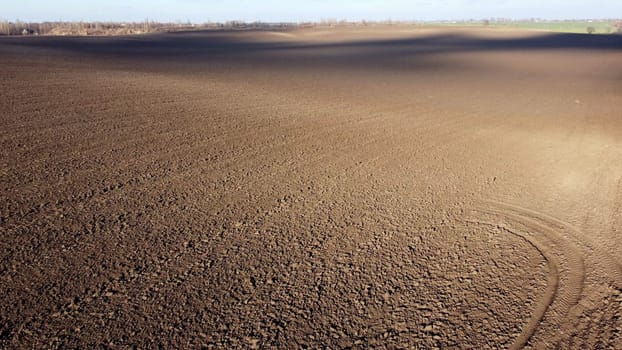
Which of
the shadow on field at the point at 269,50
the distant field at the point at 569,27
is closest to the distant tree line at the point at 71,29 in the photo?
the shadow on field at the point at 269,50

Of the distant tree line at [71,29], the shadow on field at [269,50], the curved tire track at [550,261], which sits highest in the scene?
the distant tree line at [71,29]

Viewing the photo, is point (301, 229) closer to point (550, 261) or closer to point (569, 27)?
point (550, 261)

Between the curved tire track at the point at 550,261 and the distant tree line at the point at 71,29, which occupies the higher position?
the distant tree line at the point at 71,29

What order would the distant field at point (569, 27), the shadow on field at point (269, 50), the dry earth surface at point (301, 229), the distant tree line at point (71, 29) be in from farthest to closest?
1. the distant field at point (569, 27)
2. the distant tree line at point (71, 29)
3. the shadow on field at point (269, 50)
4. the dry earth surface at point (301, 229)

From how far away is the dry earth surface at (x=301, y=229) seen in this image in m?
3.23

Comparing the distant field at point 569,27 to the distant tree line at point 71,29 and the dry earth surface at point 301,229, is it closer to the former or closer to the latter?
the distant tree line at point 71,29

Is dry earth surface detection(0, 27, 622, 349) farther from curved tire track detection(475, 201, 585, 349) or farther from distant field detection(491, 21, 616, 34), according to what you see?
distant field detection(491, 21, 616, 34)

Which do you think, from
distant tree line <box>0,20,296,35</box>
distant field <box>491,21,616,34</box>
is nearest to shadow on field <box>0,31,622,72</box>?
distant tree line <box>0,20,296,35</box>

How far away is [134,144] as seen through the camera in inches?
286

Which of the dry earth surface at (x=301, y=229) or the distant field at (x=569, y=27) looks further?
the distant field at (x=569, y=27)

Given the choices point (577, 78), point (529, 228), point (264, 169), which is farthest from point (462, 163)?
point (577, 78)

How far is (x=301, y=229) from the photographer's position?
15.4 ft

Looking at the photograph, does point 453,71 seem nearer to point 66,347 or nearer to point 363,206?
point 363,206

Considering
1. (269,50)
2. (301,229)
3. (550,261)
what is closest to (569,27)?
(269,50)
